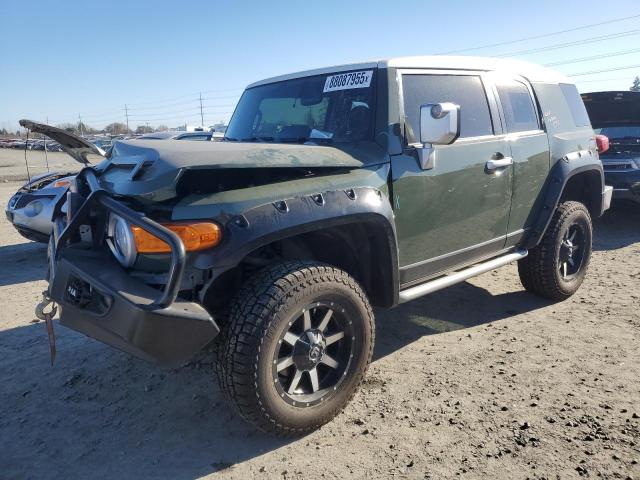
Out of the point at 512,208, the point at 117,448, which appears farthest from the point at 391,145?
the point at 117,448

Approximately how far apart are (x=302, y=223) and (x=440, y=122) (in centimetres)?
105

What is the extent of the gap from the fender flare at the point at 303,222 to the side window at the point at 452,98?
25.7 inches

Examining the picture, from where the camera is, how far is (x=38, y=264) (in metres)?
6.62

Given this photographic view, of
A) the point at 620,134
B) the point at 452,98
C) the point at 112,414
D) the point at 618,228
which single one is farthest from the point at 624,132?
the point at 112,414

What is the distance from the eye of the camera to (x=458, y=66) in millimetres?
3773

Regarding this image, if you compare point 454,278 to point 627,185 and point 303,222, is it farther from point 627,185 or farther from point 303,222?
point 627,185

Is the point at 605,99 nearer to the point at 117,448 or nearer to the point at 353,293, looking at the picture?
the point at 353,293

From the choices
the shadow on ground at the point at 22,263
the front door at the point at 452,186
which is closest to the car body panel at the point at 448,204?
the front door at the point at 452,186

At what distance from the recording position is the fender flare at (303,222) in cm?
235

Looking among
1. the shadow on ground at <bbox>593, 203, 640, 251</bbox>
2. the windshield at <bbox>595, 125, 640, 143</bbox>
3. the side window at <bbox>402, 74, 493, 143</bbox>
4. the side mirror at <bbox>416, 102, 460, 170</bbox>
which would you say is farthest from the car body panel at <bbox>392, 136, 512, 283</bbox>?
the windshield at <bbox>595, 125, 640, 143</bbox>

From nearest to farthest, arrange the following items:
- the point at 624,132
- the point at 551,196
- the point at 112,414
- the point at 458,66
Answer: the point at 112,414 → the point at 458,66 → the point at 551,196 → the point at 624,132

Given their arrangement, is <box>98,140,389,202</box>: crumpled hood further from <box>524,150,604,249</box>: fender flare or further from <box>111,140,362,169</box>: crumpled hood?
<box>524,150,604,249</box>: fender flare

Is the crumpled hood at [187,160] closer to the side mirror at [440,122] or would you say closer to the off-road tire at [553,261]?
the side mirror at [440,122]

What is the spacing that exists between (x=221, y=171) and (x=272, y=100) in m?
1.59
